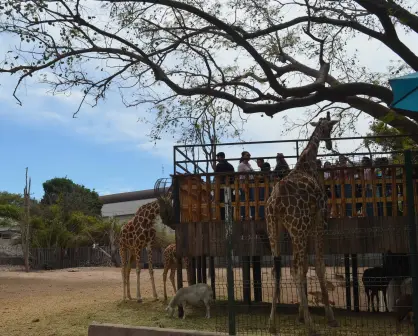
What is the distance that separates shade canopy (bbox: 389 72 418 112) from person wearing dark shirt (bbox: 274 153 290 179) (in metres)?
4.76

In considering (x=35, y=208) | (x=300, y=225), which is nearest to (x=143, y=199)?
(x=35, y=208)

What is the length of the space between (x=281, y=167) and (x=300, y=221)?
8.52 ft

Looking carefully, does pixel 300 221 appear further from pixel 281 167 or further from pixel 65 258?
pixel 65 258

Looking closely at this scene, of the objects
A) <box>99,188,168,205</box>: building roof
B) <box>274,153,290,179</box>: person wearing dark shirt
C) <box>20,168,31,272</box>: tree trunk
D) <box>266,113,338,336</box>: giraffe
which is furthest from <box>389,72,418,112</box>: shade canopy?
<box>99,188,168,205</box>: building roof

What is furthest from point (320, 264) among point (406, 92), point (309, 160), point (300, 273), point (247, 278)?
point (406, 92)

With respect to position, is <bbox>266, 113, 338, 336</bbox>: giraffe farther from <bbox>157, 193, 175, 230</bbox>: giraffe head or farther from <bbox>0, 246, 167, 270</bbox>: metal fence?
<bbox>0, 246, 167, 270</bbox>: metal fence

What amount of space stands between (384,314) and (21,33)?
984cm

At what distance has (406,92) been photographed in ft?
23.9

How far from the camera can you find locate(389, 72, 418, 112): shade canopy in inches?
282

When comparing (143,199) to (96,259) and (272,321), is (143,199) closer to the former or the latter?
(96,259)

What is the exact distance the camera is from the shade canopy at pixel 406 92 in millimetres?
7156

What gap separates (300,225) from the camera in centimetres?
1029

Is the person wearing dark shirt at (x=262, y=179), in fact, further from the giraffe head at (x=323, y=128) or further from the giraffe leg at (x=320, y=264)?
the giraffe leg at (x=320, y=264)

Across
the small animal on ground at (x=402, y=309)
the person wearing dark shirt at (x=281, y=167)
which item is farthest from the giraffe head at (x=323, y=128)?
the small animal on ground at (x=402, y=309)
